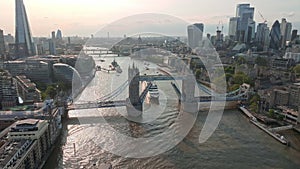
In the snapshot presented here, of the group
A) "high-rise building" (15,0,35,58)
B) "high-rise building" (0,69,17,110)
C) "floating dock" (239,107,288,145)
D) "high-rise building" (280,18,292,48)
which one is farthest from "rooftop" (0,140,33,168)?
"high-rise building" (280,18,292,48)

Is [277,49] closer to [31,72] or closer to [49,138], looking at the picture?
[31,72]

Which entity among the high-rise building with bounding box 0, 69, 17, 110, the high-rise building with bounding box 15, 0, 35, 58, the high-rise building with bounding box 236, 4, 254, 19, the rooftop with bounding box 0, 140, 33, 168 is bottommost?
the rooftop with bounding box 0, 140, 33, 168

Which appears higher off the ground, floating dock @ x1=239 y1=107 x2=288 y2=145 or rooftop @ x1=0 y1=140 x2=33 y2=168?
rooftop @ x1=0 y1=140 x2=33 y2=168

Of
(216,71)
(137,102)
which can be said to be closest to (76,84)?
(137,102)

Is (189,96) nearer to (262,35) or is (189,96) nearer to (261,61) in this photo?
(261,61)

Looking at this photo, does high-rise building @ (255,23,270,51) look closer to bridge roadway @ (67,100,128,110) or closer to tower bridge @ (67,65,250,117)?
tower bridge @ (67,65,250,117)

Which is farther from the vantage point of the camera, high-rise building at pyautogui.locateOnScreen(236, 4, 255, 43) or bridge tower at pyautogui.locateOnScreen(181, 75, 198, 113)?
high-rise building at pyautogui.locateOnScreen(236, 4, 255, 43)

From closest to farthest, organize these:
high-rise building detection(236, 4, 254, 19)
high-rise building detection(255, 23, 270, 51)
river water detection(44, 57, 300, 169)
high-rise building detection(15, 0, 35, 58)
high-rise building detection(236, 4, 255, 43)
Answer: river water detection(44, 57, 300, 169)
high-rise building detection(15, 0, 35, 58)
high-rise building detection(255, 23, 270, 51)
high-rise building detection(236, 4, 255, 43)
high-rise building detection(236, 4, 254, 19)

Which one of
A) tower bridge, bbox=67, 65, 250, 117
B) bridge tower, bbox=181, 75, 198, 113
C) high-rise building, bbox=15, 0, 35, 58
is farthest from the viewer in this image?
high-rise building, bbox=15, 0, 35, 58
